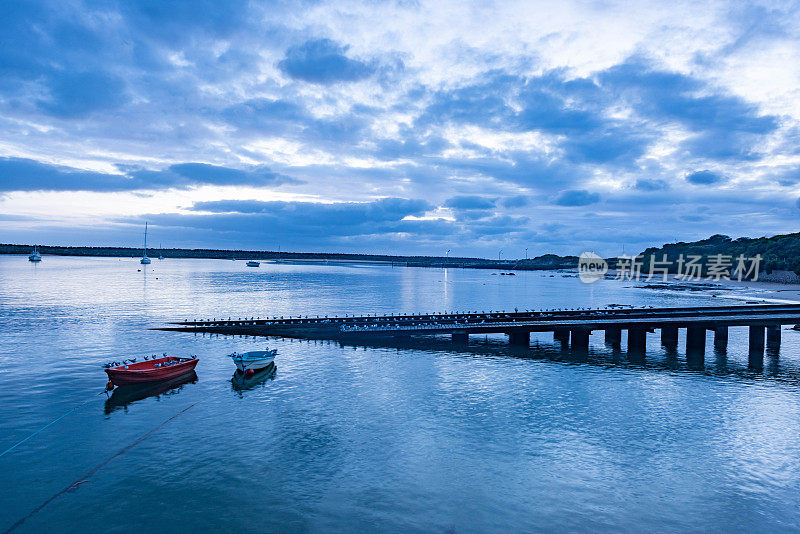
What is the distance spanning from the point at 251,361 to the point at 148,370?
749cm

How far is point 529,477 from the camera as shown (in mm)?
21844

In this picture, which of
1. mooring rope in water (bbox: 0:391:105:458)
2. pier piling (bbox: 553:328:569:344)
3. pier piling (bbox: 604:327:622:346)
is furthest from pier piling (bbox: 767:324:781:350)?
mooring rope in water (bbox: 0:391:105:458)

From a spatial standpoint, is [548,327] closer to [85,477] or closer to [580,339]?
[580,339]

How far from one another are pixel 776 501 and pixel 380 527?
1705 centimetres

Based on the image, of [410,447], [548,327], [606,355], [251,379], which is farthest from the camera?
[548,327]

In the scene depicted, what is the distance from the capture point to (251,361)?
38250 mm

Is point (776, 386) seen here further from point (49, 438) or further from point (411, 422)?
point (49, 438)

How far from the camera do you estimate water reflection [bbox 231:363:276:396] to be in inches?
1420

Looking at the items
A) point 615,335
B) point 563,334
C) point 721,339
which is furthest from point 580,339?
point 721,339

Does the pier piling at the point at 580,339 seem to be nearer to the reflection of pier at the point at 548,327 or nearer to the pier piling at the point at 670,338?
the reflection of pier at the point at 548,327

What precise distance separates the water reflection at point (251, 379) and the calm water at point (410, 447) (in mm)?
758

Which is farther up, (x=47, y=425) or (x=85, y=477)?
(x=47, y=425)

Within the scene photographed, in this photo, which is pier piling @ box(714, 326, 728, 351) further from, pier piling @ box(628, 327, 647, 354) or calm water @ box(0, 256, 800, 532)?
pier piling @ box(628, 327, 647, 354)

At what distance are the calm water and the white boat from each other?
155cm
